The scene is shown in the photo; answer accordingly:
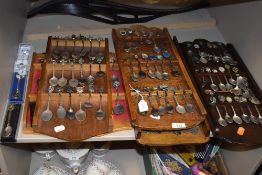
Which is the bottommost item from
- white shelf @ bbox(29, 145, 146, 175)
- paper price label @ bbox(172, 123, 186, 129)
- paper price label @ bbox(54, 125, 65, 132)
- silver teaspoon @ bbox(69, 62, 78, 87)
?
white shelf @ bbox(29, 145, 146, 175)

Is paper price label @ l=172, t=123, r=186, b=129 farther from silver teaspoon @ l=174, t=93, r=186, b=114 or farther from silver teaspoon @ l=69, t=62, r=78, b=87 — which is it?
silver teaspoon @ l=69, t=62, r=78, b=87

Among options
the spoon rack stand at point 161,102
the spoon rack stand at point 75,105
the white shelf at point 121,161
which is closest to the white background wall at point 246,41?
the spoon rack stand at point 161,102

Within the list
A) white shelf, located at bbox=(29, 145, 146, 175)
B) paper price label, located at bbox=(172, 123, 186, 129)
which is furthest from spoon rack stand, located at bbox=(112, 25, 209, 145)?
white shelf, located at bbox=(29, 145, 146, 175)

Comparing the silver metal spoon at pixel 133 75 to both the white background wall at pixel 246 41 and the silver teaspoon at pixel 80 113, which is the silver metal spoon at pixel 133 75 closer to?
the silver teaspoon at pixel 80 113

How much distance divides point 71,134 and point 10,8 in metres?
0.49

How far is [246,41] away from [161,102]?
0.42m

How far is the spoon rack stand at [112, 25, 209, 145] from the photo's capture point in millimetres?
892

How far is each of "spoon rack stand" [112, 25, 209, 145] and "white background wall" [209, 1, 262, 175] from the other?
0.21 m

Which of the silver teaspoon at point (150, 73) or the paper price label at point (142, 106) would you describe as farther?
the silver teaspoon at point (150, 73)

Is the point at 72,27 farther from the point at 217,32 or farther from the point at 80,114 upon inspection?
the point at 217,32

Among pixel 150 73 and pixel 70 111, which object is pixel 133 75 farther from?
pixel 70 111

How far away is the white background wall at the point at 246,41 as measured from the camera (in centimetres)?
103

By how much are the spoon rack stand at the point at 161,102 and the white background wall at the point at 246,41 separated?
0.69 feet

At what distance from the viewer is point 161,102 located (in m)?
0.96
